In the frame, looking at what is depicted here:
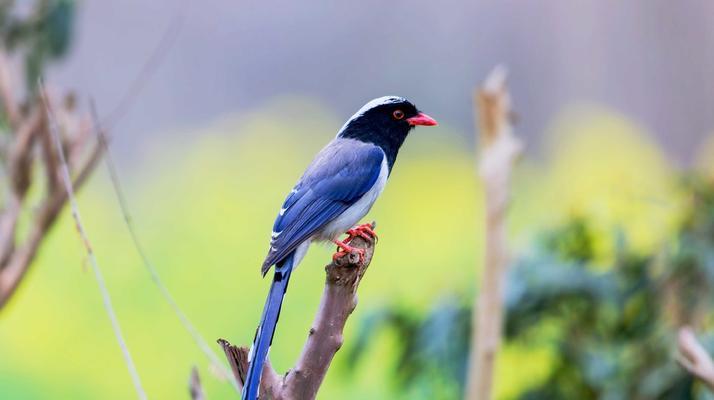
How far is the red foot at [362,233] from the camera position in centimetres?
151

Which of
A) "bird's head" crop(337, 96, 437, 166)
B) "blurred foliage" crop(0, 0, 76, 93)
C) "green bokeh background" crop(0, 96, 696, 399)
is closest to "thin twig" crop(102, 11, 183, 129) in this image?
"green bokeh background" crop(0, 96, 696, 399)

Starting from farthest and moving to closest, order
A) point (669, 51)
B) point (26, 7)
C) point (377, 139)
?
point (669, 51)
point (26, 7)
point (377, 139)

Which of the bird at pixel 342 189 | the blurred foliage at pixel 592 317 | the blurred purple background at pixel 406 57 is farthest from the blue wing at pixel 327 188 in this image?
the blurred purple background at pixel 406 57

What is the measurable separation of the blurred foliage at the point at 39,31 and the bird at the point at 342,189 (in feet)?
4.50

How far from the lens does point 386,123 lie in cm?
172

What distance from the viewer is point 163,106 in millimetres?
3795

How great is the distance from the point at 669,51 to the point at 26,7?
9.11ft

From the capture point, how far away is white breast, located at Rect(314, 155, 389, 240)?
5.15ft

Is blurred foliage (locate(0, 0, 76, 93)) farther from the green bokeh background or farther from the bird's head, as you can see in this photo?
the bird's head

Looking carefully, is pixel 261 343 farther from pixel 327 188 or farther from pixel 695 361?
pixel 695 361

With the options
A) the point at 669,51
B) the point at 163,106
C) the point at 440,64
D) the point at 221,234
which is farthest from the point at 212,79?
the point at 669,51

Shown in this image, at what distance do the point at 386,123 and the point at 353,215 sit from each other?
0.21m

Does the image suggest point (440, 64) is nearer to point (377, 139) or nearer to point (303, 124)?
point (303, 124)

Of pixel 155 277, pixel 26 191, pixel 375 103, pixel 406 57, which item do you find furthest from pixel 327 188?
pixel 406 57
